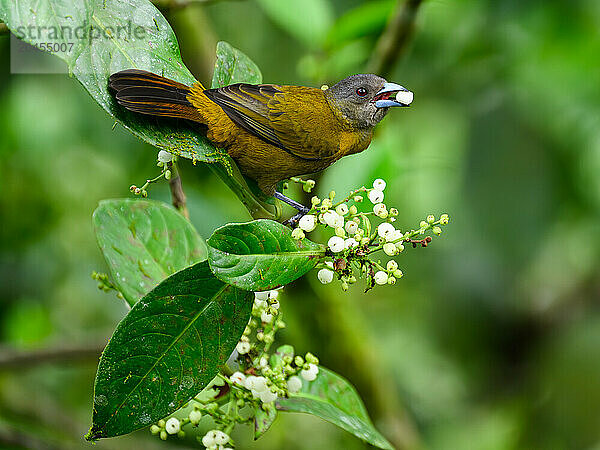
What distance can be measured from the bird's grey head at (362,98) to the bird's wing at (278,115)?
51 mm

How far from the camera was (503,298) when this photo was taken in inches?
117

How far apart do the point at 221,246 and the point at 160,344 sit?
181 mm

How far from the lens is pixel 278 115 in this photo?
1073 mm

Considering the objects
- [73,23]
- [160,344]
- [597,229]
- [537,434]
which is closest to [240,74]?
[73,23]

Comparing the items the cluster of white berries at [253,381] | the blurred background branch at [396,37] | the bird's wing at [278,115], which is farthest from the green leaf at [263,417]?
the blurred background branch at [396,37]

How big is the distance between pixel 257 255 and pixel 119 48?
33cm

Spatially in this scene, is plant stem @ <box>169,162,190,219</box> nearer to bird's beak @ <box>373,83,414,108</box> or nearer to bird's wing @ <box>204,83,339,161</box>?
bird's wing @ <box>204,83,339,161</box>

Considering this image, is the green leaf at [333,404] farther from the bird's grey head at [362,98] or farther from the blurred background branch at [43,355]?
the blurred background branch at [43,355]

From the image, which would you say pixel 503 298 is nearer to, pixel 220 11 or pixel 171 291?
pixel 220 11

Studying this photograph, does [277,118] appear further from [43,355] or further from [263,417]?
[43,355]

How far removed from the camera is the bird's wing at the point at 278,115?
1.04 meters

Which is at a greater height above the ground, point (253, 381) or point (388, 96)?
point (388, 96)

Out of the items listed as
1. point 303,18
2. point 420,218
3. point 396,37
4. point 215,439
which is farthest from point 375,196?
point 420,218

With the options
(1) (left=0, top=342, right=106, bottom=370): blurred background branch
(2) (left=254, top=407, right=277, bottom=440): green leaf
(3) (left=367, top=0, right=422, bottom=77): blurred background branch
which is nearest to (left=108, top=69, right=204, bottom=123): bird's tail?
(2) (left=254, top=407, right=277, bottom=440): green leaf
